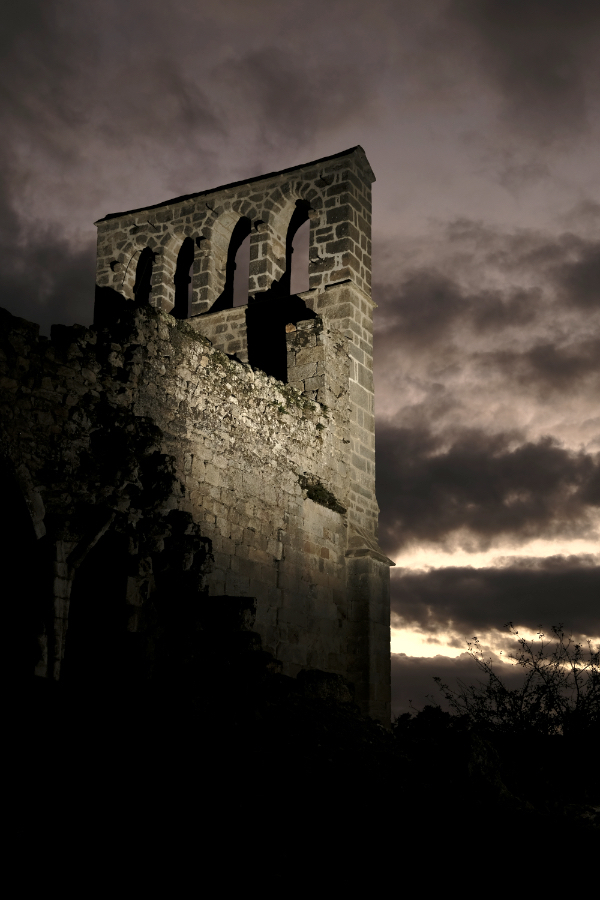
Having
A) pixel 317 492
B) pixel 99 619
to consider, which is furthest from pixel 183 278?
pixel 99 619

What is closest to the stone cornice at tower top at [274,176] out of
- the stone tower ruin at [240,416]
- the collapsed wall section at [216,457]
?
the stone tower ruin at [240,416]

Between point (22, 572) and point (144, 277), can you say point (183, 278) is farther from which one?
point (22, 572)

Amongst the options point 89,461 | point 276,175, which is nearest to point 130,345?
point 89,461

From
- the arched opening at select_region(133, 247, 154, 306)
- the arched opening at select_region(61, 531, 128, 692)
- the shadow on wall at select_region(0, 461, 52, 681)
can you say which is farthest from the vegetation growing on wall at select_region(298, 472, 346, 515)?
the arched opening at select_region(133, 247, 154, 306)

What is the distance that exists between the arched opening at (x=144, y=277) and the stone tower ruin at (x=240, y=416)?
0.03 meters

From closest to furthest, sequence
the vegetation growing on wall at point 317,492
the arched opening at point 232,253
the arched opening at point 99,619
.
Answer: the arched opening at point 99,619 < the vegetation growing on wall at point 317,492 < the arched opening at point 232,253

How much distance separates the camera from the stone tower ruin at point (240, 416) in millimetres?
7496

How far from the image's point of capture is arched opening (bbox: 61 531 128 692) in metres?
7.02

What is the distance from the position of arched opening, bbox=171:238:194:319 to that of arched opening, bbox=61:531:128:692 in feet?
30.8

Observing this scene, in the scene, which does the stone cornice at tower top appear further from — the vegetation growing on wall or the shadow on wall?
the shadow on wall

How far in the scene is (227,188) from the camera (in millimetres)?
15117

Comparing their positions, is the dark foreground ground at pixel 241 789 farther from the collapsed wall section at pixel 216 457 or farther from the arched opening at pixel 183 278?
the arched opening at pixel 183 278

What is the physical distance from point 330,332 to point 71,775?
7692mm

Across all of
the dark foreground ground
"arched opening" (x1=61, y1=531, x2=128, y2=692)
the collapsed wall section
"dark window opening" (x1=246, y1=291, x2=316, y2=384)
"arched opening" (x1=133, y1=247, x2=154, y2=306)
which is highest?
"arched opening" (x1=133, y1=247, x2=154, y2=306)
